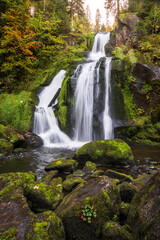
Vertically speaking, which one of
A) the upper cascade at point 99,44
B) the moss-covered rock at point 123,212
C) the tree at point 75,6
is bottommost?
the moss-covered rock at point 123,212

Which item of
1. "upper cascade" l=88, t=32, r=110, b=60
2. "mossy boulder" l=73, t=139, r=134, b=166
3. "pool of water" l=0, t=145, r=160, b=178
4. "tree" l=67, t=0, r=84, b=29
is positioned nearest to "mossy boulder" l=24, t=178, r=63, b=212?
"pool of water" l=0, t=145, r=160, b=178

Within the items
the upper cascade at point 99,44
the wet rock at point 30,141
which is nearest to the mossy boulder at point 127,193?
the wet rock at point 30,141

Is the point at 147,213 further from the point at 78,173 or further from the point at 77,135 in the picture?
the point at 77,135

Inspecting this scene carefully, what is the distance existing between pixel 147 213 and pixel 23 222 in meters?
1.81

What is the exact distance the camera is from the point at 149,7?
1545cm

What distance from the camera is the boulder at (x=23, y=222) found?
1988 mm

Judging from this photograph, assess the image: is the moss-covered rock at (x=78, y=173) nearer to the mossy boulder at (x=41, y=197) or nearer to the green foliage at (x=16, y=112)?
the mossy boulder at (x=41, y=197)

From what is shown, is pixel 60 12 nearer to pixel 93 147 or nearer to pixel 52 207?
pixel 93 147

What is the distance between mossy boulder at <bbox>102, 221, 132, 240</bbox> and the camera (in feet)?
6.84

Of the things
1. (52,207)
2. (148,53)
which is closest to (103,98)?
(148,53)

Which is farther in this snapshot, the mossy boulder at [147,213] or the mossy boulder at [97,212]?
the mossy boulder at [97,212]

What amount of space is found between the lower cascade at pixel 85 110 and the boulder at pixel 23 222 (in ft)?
23.5

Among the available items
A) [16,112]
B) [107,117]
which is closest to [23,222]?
[16,112]

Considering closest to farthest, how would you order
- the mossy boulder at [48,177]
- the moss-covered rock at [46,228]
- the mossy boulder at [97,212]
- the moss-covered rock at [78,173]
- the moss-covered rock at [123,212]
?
the moss-covered rock at [46,228] → the mossy boulder at [97,212] → the moss-covered rock at [123,212] → the mossy boulder at [48,177] → the moss-covered rock at [78,173]
